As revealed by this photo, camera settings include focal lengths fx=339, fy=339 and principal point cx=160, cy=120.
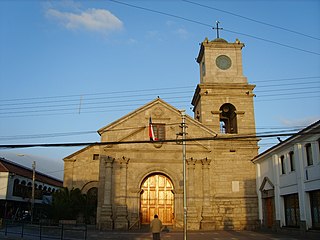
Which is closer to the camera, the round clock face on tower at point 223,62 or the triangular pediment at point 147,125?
the triangular pediment at point 147,125

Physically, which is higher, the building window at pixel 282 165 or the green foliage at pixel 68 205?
the building window at pixel 282 165

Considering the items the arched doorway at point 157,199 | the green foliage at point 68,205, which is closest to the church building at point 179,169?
the arched doorway at point 157,199

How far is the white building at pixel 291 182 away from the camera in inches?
782

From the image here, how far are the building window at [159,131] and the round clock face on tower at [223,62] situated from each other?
329 inches

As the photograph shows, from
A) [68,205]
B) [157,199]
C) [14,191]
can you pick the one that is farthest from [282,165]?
[14,191]

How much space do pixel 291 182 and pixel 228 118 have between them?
12.1 m

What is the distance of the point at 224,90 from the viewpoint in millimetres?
31266

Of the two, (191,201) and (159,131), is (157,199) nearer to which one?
(191,201)

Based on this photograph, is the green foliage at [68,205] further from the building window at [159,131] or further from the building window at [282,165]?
the building window at [282,165]

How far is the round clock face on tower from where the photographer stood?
3209 centimetres

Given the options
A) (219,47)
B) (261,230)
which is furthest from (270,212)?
(219,47)

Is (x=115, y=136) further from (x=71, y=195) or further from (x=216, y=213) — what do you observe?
(x=216, y=213)

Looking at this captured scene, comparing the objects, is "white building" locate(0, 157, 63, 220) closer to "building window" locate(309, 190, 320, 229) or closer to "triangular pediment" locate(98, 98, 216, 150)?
"triangular pediment" locate(98, 98, 216, 150)

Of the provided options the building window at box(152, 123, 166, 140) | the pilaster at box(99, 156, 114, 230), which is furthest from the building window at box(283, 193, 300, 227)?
the pilaster at box(99, 156, 114, 230)
